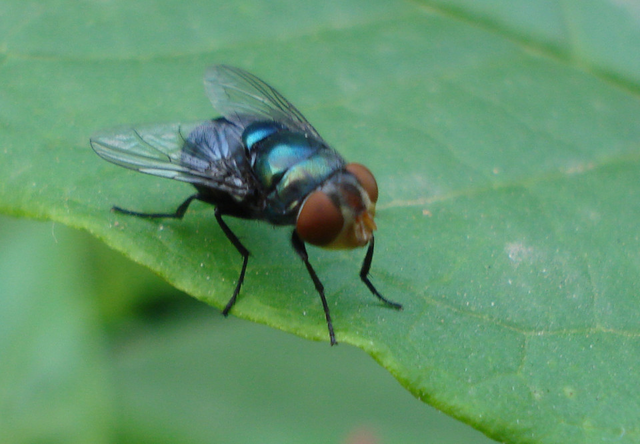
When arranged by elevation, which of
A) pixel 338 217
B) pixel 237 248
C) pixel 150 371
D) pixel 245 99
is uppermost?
pixel 338 217

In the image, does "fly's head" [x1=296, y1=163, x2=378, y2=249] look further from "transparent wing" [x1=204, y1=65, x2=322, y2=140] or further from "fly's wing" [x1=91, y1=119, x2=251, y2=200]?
"transparent wing" [x1=204, y1=65, x2=322, y2=140]

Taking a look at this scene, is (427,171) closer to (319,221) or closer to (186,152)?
(319,221)

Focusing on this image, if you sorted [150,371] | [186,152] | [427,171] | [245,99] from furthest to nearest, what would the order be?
[150,371] → [245,99] → [427,171] → [186,152]

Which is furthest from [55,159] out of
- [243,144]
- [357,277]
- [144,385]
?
[144,385]

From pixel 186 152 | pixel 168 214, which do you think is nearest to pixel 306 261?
pixel 168 214

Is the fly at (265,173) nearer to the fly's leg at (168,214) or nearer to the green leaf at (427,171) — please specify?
the fly's leg at (168,214)

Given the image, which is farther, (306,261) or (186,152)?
(186,152)
